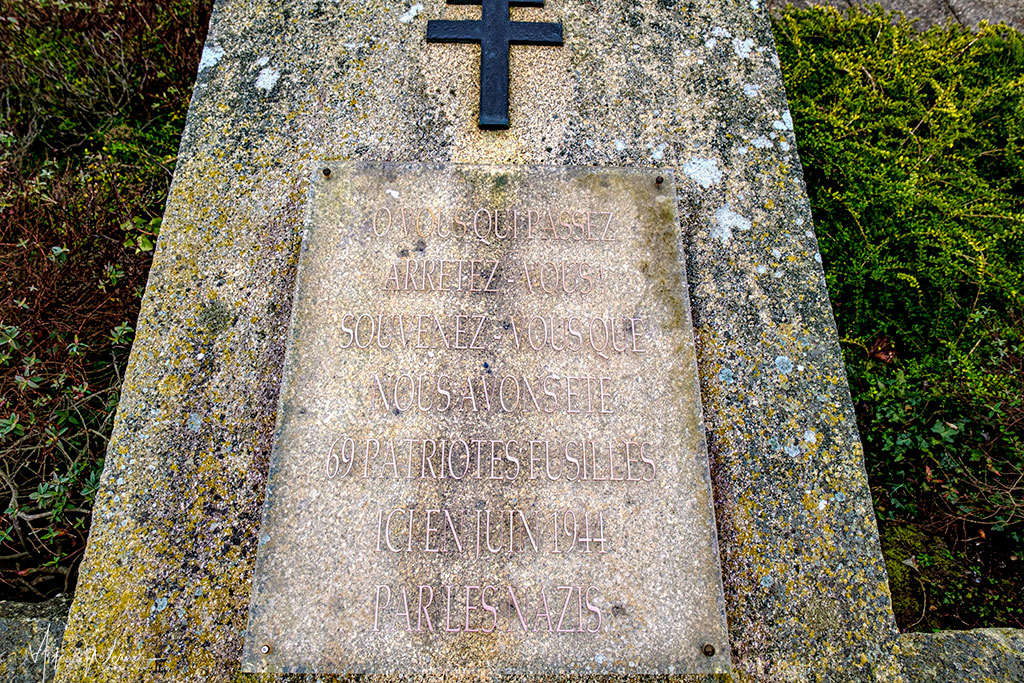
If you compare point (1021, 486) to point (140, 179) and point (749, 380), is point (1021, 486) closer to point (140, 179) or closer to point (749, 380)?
point (749, 380)

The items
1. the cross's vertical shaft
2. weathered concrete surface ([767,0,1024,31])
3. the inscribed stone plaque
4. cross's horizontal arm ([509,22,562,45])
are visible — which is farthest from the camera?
weathered concrete surface ([767,0,1024,31])

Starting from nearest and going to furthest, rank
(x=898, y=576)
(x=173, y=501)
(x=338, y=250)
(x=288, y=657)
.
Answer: (x=288, y=657), (x=173, y=501), (x=338, y=250), (x=898, y=576)

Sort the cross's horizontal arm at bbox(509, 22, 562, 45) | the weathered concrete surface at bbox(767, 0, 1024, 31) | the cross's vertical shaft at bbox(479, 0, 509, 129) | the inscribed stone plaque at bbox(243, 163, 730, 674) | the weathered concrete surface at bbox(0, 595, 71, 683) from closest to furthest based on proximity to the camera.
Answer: the inscribed stone plaque at bbox(243, 163, 730, 674) → the weathered concrete surface at bbox(0, 595, 71, 683) → the cross's vertical shaft at bbox(479, 0, 509, 129) → the cross's horizontal arm at bbox(509, 22, 562, 45) → the weathered concrete surface at bbox(767, 0, 1024, 31)

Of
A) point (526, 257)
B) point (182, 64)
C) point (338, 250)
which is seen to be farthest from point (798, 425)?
point (182, 64)

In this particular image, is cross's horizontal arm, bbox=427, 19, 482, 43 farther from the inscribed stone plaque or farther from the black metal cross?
the inscribed stone plaque

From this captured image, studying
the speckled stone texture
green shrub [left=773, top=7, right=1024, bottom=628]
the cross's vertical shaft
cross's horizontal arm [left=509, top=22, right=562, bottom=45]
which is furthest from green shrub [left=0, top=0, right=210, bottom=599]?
green shrub [left=773, top=7, right=1024, bottom=628]

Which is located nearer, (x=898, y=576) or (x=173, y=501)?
(x=173, y=501)

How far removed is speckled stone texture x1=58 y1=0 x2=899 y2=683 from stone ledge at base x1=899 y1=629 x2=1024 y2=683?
10 cm

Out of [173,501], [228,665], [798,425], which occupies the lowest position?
[228,665]

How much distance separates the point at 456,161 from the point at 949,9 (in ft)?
10.6

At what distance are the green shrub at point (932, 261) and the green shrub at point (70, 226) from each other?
9.93ft

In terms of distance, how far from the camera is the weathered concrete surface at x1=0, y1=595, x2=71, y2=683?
170 centimetres

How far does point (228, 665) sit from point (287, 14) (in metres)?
2.29

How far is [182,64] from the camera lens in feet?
10.4
